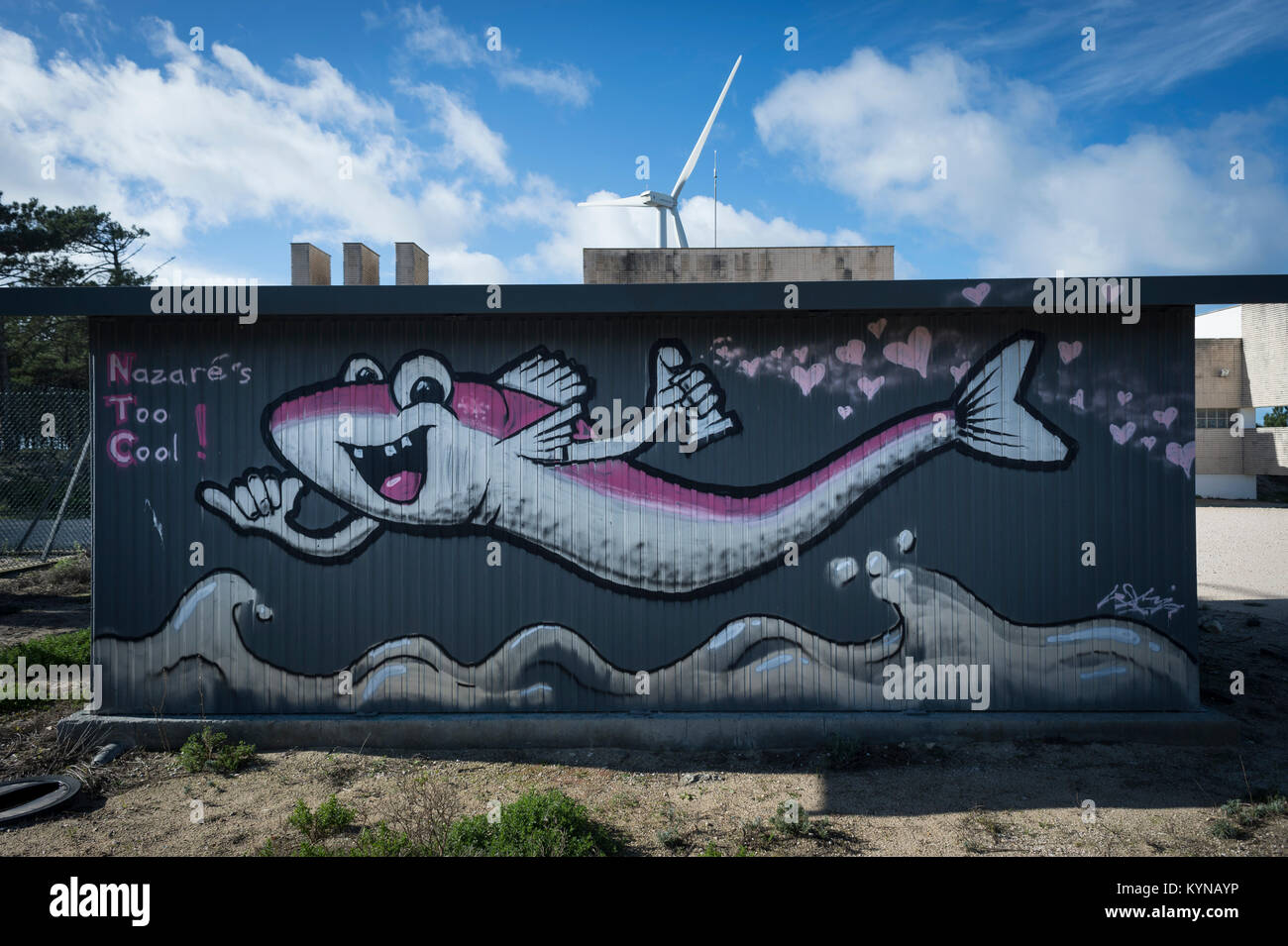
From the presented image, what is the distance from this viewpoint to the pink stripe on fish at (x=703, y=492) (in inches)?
246

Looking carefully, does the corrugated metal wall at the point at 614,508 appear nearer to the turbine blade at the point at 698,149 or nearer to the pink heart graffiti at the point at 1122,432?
the pink heart graffiti at the point at 1122,432

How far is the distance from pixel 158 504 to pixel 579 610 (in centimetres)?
381

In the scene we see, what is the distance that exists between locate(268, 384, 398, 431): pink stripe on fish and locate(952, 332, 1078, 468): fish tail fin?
500 cm

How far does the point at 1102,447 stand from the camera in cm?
619

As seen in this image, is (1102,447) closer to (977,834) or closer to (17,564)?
(977,834)

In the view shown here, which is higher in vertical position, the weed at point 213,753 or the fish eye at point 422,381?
the fish eye at point 422,381

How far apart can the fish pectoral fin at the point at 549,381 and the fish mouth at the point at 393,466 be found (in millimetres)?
834

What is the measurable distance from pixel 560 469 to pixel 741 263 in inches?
878

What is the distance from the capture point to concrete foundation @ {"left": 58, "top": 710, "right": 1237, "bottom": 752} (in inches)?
238

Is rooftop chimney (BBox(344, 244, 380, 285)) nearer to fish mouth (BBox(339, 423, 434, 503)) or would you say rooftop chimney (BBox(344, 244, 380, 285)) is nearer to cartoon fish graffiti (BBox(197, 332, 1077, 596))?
cartoon fish graffiti (BBox(197, 332, 1077, 596))
